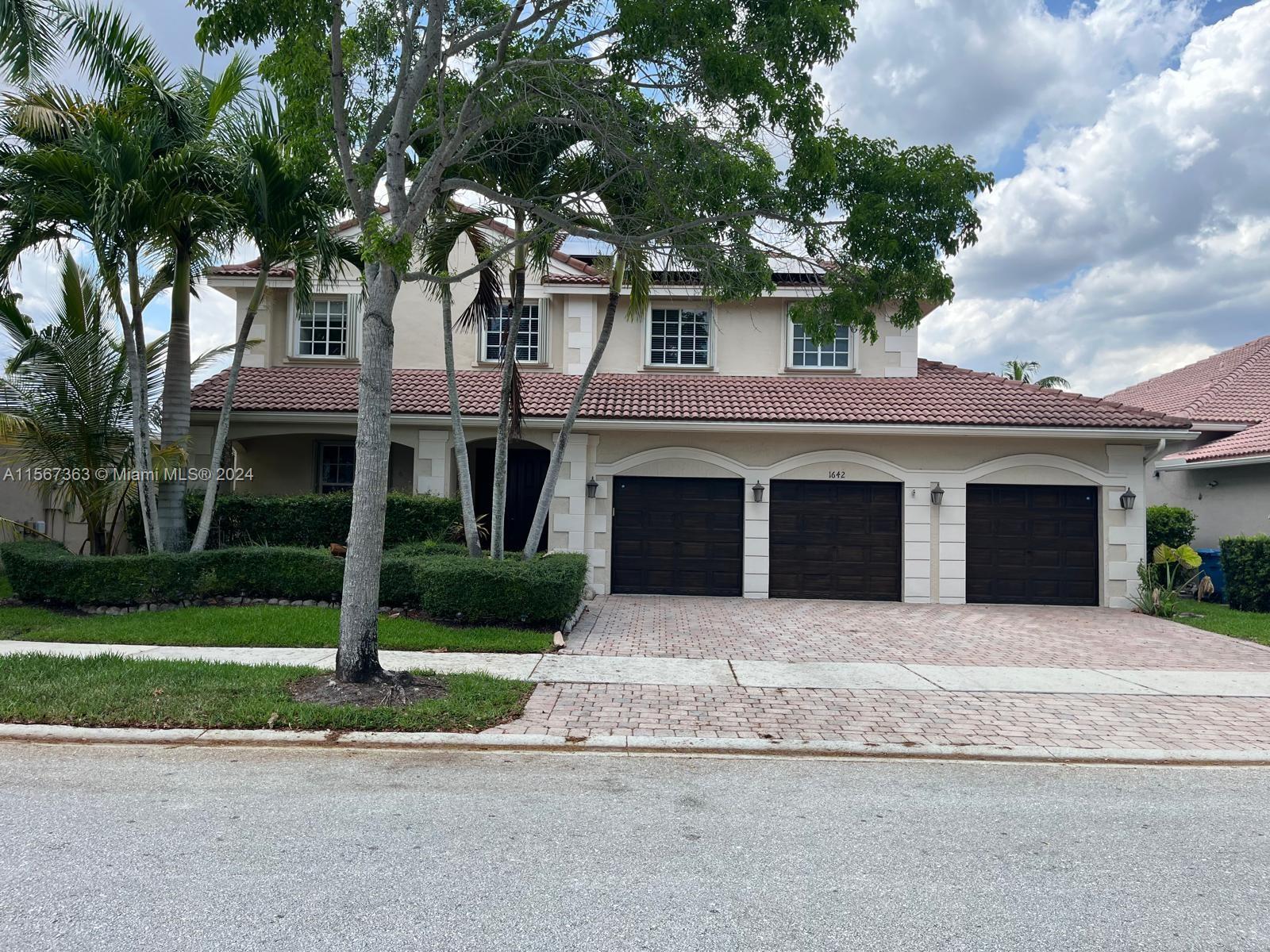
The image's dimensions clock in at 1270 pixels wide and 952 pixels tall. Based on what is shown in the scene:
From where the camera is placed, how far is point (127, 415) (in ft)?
42.6

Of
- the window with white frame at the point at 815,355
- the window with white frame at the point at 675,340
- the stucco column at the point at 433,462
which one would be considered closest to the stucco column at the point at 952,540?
the window with white frame at the point at 815,355

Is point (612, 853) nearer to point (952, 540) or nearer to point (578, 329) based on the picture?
point (952, 540)

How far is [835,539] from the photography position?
15523 millimetres

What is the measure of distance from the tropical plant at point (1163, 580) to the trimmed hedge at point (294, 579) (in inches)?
387

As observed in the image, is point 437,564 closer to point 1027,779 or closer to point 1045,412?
point 1027,779

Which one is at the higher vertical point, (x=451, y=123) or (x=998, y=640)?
(x=451, y=123)

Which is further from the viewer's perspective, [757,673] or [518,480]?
[518,480]

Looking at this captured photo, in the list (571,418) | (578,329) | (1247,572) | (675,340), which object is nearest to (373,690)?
(571,418)

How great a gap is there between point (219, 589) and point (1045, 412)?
1393 centimetres

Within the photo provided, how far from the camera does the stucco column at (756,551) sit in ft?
50.4

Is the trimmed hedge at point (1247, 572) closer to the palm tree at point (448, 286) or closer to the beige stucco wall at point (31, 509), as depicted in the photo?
the palm tree at point (448, 286)

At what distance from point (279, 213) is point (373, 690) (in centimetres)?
736

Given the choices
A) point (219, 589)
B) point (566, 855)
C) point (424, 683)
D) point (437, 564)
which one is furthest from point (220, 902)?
point (219, 589)

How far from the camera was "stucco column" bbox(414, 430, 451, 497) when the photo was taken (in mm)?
15438
